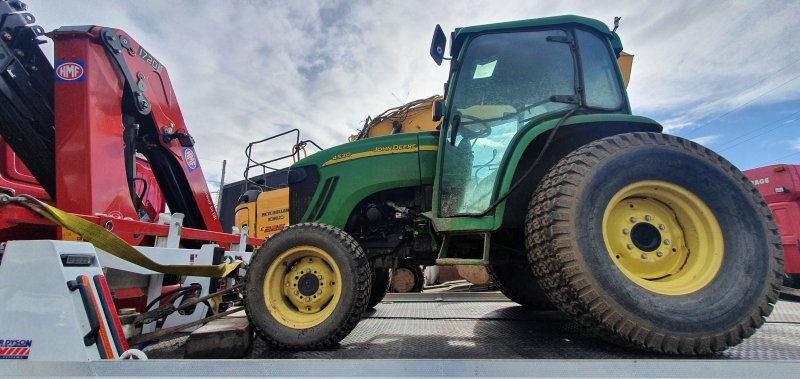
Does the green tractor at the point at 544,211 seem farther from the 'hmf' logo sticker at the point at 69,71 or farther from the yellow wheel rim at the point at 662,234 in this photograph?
the 'hmf' logo sticker at the point at 69,71

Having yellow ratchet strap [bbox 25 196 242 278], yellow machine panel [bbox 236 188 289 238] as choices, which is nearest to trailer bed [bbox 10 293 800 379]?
yellow ratchet strap [bbox 25 196 242 278]

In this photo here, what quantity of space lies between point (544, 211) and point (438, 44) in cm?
135

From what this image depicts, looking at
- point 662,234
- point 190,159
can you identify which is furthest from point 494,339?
point 190,159

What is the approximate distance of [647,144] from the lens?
1816mm

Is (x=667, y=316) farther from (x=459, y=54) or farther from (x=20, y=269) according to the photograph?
(x=20, y=269)

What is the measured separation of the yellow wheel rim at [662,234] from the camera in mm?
1782

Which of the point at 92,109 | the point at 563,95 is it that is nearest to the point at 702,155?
the point at 563,95

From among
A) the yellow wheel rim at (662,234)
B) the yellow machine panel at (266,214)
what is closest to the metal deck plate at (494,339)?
the yellow wheel rim at (662,234)

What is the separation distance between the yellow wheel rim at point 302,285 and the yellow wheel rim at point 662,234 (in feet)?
4.92

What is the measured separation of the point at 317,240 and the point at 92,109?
1.99m

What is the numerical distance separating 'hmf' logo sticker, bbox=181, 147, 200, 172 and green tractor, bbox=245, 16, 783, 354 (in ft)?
4.92

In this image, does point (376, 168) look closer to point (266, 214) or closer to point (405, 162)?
point (405, 162)

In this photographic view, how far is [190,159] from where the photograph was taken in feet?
12.5

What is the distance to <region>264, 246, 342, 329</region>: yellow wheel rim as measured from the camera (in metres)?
2.20
